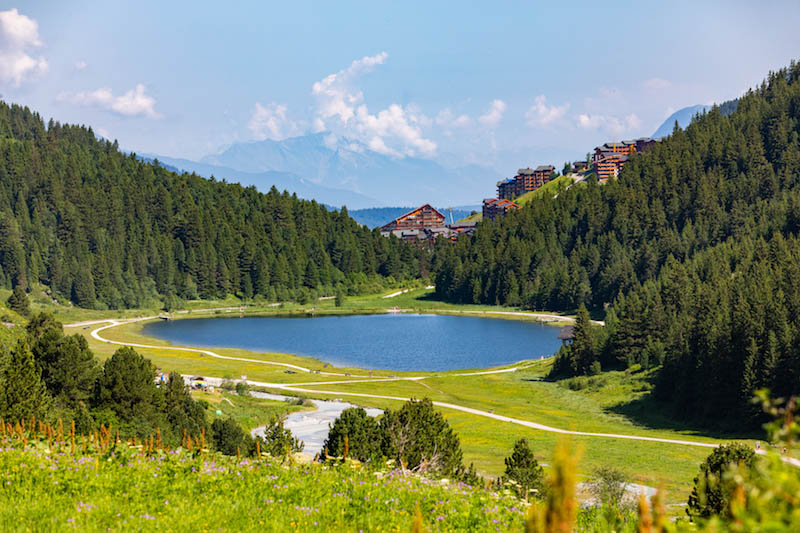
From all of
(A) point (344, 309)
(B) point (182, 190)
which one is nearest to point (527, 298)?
(A) point (344, 309)

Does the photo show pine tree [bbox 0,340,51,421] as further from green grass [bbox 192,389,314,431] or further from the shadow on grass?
the shadow on grass

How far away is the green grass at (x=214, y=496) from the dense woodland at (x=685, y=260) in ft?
142

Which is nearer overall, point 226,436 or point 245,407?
point 226,436

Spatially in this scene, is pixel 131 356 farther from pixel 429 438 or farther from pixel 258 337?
pixel 258 337

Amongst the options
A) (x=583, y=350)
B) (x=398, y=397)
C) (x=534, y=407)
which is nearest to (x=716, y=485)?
(x=534, y=407)

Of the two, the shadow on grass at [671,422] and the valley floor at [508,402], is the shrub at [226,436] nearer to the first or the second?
the valley floor at [508,402]

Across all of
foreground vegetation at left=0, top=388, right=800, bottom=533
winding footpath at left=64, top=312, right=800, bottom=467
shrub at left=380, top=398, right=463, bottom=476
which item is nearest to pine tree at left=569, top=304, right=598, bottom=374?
winding footpath at left=64, top=312, right=800, bottom=467

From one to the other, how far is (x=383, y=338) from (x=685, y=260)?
Result: 5686cm

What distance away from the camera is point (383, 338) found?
110 m

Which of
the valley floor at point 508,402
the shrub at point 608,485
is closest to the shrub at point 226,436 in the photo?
the valley floor at point 508,402

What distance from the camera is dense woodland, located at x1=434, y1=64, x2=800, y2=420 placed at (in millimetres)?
54375

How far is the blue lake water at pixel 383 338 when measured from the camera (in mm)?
91688

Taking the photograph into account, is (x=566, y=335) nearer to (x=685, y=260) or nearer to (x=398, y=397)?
(x=398, y=397)

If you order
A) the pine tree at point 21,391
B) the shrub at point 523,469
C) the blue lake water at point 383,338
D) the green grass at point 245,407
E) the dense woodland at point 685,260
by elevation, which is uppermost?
the dense woodland at point 685,260
